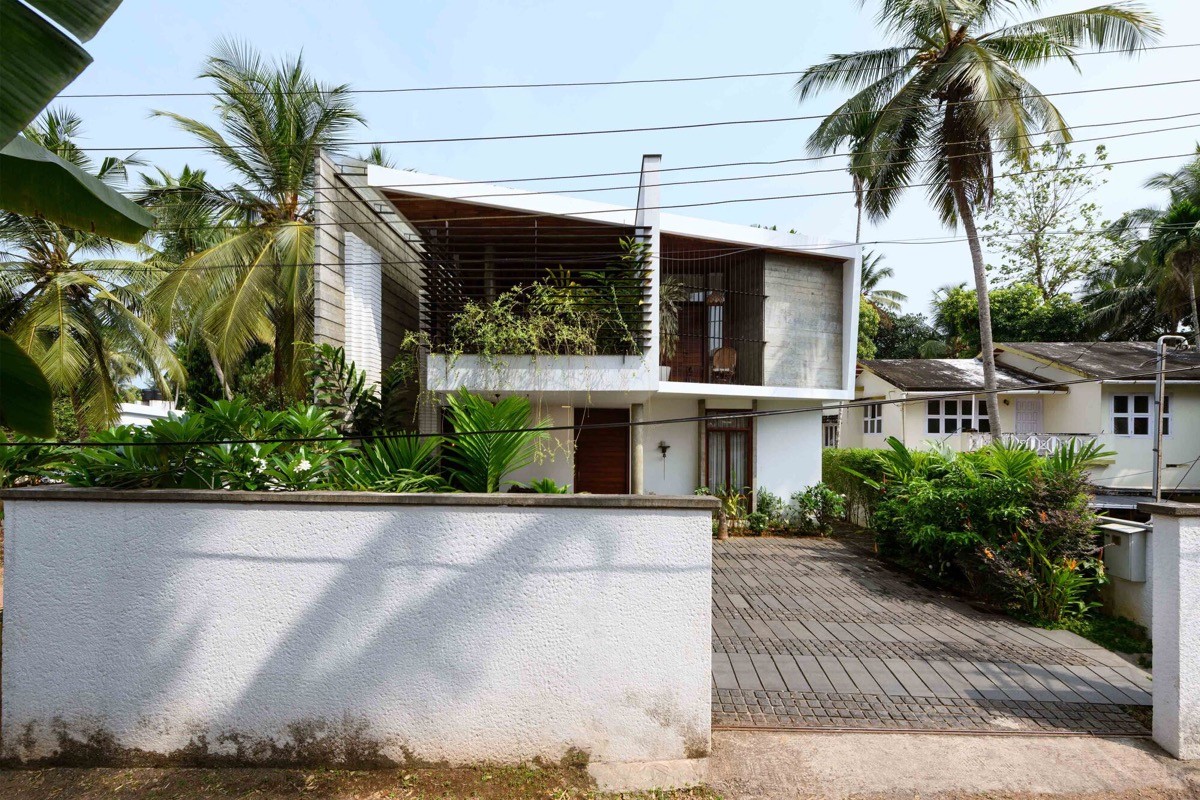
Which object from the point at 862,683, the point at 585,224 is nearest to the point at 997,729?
the point at 862,683

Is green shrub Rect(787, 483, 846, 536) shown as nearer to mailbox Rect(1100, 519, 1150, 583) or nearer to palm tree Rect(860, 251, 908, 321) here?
mailbox Rect(1100, 519, 1150, 583)

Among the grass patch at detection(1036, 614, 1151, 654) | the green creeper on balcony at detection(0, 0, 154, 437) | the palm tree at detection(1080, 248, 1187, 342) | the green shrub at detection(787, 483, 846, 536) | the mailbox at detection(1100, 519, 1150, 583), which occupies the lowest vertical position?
the grass patch at detection(1036, 614, 1151, 654)

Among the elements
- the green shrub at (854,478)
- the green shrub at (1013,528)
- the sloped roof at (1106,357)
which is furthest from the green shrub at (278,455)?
the sloped roof at (1106,357)

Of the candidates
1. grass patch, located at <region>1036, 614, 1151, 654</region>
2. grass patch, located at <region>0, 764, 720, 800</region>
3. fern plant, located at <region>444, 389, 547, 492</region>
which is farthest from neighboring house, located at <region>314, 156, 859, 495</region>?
grass patch, located at <region>1036, 614, 1151, 654</region>

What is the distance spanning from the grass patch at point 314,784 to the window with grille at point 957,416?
16854mm

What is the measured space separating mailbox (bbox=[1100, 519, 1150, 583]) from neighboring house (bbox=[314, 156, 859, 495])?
16.8 ft

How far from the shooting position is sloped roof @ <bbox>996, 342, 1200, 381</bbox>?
1634 cm

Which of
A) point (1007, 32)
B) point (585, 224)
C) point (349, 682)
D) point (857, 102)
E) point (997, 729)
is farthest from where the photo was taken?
point (857, 102)

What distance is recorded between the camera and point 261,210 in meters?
11.9

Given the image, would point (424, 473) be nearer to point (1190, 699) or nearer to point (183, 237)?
point (1190, 699)

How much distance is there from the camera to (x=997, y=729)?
3.97 metres

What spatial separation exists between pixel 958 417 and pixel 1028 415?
2.62 metres

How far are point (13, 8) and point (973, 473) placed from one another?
9.10 m

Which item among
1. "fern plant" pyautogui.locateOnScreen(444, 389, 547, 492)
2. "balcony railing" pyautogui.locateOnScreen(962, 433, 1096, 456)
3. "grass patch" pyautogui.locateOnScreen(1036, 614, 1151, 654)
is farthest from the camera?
"balcony railing" pyautogui.locateOnScreen(962, 433, 1096, 456)
